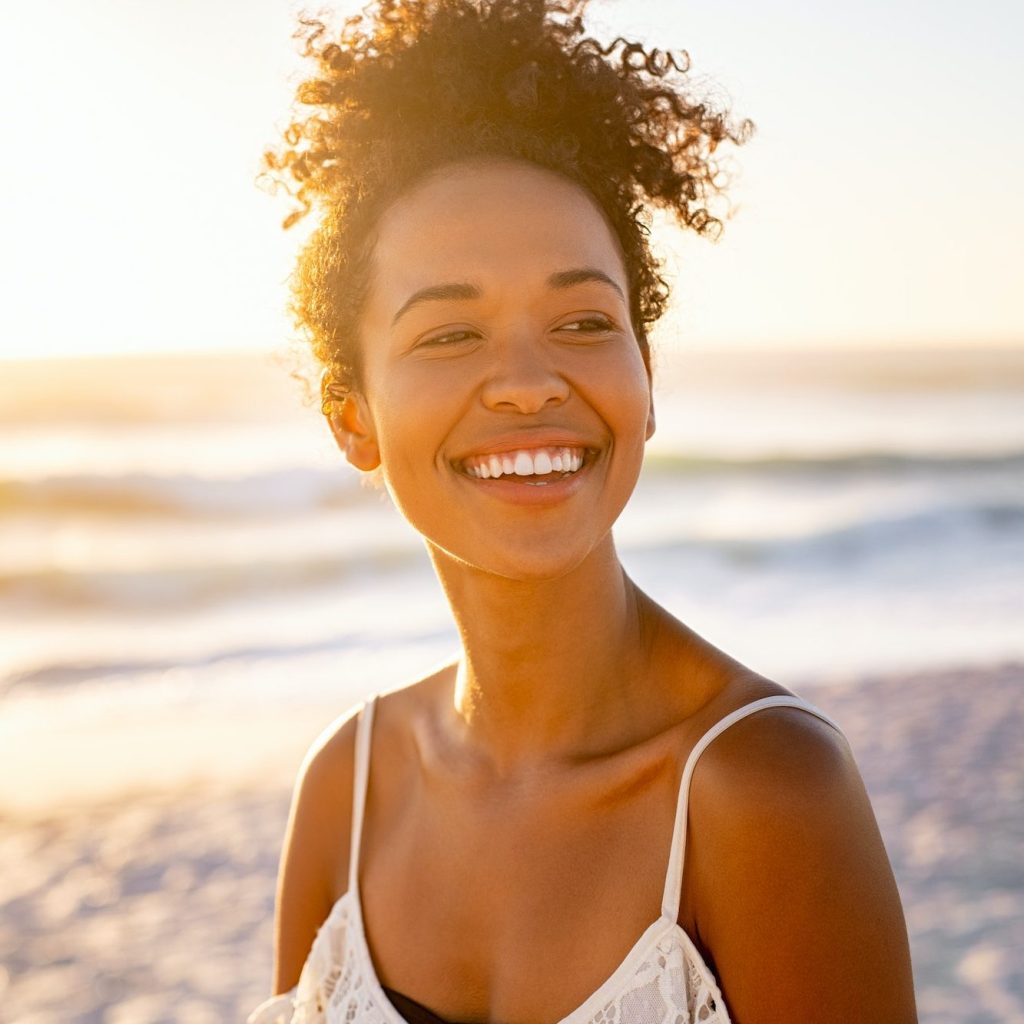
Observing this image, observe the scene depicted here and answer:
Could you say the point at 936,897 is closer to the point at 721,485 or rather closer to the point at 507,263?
the point at 507,263

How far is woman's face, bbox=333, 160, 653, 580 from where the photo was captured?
2.33m

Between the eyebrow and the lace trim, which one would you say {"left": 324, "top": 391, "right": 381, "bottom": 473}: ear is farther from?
the lace trim

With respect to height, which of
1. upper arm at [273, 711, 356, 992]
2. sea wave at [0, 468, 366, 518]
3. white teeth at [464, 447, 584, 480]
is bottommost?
upper arm at [273, 711, 356, 992]

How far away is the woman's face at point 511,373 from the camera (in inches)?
91.7

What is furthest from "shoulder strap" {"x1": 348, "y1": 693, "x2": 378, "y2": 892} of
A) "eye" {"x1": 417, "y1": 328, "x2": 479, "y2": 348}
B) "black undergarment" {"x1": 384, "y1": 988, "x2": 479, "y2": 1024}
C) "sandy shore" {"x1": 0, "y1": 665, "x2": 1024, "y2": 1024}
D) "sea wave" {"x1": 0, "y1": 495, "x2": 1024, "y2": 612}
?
"sea wave" {"x1": 0, "y1": 495, "x2": 1024, "y2": 612}

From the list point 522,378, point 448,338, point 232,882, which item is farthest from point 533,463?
point 232,882

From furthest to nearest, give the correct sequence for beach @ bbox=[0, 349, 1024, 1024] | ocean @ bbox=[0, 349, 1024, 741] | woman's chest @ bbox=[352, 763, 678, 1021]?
1. ocean @ bbox=[0, 349, 1024, 741]
2. beach @ bbox=[0, 349, 1024, 1024]
3. woman's chest @ bbox=[352, 763, 678, 1021]

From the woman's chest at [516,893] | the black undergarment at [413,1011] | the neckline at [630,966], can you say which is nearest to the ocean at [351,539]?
the woman's chest at [516,893]

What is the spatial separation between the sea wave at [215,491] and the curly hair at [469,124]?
14852 millimetres

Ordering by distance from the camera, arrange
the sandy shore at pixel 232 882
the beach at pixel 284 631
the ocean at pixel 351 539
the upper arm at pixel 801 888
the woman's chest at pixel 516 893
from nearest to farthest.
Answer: the upper arm at pixel 801 888 < the woman's chest at pixel 516 893 < the sandy shore at pixel 232 882 < the beach at pixel 284 631 < the ocean at pixel 351 539

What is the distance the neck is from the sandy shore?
8.90 feet

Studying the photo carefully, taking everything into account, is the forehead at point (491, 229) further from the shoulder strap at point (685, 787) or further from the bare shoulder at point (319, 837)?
the bare shoulder at point (319, 837)

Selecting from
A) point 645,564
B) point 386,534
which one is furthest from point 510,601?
point 386,534

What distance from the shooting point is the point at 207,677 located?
973cm
